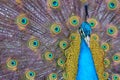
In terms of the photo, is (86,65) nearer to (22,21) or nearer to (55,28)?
(55,28)

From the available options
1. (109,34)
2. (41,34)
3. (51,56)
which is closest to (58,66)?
(51,56)

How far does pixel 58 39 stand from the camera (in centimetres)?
334

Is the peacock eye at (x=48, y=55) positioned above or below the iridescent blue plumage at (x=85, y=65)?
above

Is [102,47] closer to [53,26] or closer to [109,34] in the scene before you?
[109,34]

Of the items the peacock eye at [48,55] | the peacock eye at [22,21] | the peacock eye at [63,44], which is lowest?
the peacock eye at [48,55]

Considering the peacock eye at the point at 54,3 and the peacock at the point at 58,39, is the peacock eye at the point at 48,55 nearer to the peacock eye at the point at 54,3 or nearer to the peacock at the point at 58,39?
the peacock at the point at 58,39

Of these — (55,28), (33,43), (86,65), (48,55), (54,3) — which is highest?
(54,3)

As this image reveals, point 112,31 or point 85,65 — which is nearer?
point 85,65

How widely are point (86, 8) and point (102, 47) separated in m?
0.41

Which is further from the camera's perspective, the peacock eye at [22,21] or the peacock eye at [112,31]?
the peacock eye at [112,31]

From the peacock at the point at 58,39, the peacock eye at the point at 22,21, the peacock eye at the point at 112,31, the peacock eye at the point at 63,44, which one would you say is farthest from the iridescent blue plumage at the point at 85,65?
the peacock eye at the point at 22,21

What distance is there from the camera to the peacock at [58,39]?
10.6 feet

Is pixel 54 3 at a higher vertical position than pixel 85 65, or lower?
higher

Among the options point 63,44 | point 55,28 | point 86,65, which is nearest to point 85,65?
point 86,65
